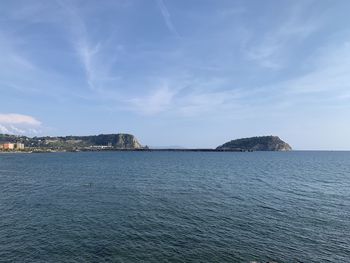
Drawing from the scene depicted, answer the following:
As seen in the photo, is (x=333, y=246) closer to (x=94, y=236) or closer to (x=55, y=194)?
(x=94, y=236)

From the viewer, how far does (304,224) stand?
49375 millimetres

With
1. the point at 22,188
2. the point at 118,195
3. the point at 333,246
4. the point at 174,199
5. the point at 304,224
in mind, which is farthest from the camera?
the point at 22,188

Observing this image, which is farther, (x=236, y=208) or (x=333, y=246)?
(x=236, y=208)

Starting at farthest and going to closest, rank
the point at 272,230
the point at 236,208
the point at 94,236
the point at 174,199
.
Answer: the point at 174,199 → the point at 236,208 → the point at 272,230 → the point at 94,236

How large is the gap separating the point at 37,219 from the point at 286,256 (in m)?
40.0

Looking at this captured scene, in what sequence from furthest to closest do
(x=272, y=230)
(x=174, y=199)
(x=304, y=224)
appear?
(x=174, y=199) < (x=304, y=224) < (x=272, y=230)

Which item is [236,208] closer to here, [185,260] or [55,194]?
[185,260]

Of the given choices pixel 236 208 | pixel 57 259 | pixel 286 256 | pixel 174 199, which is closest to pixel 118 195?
pixel 174 199

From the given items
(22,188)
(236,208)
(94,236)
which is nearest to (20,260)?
(94,236)

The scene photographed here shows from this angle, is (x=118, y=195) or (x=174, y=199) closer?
(x=174, y=199)

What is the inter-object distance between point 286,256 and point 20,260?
104ft

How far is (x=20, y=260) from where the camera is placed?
35.1 meters

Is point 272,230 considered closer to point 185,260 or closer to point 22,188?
point 185,260

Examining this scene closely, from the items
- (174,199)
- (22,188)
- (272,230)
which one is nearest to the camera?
(272,230)
